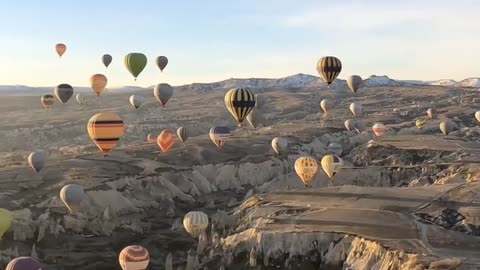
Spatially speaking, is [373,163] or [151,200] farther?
[373,163]

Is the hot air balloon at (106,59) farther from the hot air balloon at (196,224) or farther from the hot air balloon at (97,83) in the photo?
the hot air balloon at (196,224)

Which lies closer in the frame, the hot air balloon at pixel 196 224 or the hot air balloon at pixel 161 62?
the hot air balloon at pixel 196 224

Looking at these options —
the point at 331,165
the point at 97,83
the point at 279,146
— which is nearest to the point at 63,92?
the point at 97,83

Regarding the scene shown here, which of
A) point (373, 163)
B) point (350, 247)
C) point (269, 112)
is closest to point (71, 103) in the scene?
point (269, 112)

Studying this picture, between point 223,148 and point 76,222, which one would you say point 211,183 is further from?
point 76,222

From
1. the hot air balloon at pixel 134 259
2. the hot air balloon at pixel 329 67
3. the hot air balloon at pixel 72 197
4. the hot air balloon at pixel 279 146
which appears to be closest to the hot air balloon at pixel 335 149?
the hot air balloon at pixel 279 146
